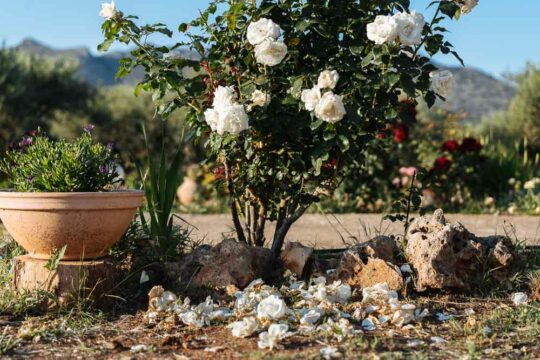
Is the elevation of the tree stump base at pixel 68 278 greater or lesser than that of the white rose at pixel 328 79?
lesser

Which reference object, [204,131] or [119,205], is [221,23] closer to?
[204,131]

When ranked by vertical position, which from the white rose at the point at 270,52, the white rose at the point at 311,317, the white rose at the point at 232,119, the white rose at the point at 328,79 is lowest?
the white rose at the point at 311,317

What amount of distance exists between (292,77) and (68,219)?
1.45m

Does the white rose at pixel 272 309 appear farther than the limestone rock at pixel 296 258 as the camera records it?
No

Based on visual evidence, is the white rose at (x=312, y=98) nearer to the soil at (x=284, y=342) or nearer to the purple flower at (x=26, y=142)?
the soil at (x=284, y=342)

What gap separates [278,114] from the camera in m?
3.80

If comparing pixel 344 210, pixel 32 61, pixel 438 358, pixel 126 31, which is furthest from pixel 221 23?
pixel 32 61

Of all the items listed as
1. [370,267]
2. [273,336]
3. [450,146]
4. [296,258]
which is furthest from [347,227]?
[273,336]

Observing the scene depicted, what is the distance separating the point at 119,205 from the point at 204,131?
0.67 m

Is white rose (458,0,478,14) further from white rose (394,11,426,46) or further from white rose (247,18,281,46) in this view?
white rose (247,18,281,46)

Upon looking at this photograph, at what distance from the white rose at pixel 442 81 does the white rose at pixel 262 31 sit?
3.02ft

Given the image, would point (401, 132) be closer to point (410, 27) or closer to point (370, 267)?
point (370, 267)

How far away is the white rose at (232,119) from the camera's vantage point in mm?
3447

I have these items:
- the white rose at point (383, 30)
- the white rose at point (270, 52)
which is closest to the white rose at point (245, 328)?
the white rose at point (270, 52)
